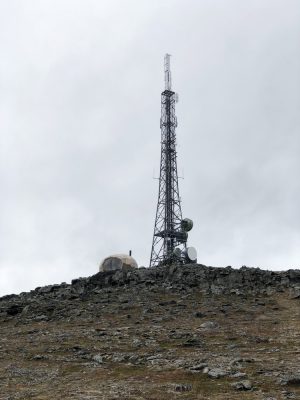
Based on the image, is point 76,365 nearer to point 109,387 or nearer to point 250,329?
point 109,387

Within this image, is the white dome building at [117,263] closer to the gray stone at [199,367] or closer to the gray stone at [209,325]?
the gray stone at [209,325]

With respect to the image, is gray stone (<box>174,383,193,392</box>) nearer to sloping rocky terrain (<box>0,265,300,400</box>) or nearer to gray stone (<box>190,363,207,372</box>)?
sloping rocky terrain (<box>0,265,300,400</box>)

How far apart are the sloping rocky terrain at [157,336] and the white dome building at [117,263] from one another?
498 cm

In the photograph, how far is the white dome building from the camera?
5400 cm

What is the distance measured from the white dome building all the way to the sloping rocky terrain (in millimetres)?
4976

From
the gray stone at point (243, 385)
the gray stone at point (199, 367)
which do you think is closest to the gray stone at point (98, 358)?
the gray stone at point (199, 367)

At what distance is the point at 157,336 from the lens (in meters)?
32.4

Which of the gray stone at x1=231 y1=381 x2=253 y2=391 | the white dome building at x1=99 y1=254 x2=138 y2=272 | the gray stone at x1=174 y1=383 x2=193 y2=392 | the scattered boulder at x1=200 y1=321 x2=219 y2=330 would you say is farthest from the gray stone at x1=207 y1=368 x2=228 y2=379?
the white dome building at x1=99 y1=254 x2=138 y2=272

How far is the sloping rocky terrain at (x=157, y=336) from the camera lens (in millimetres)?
22797

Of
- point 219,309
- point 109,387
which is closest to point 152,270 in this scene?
point 219,309

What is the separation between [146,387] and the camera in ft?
74.2

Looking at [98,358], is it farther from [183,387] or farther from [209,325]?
[209,325]

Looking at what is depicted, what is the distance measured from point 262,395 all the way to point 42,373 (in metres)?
11.2

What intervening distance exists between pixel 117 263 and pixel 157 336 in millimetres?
22088
